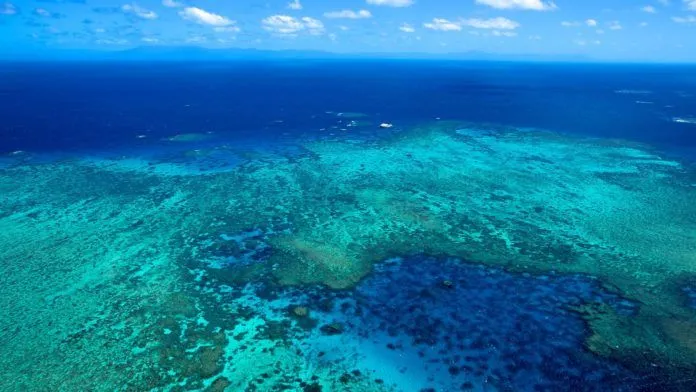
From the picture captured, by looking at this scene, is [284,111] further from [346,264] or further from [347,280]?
[347,280]

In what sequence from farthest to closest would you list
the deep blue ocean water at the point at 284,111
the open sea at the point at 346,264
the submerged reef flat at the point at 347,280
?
the deep blue ocean water at the point at 284,111 < the open sea at the point at 346,264 < the submerged reef flat at the point at 347,280

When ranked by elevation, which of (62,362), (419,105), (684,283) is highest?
(419,105)

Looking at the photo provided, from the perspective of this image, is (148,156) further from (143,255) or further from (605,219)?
(605,219)

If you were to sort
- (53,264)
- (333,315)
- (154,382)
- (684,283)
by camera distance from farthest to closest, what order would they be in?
(53,264) → (684,283) → (333,315) → (154,382)

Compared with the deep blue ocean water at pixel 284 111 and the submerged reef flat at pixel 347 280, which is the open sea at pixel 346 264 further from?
the deep blue ocean water at pixel 284 111

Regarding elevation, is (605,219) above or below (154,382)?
above

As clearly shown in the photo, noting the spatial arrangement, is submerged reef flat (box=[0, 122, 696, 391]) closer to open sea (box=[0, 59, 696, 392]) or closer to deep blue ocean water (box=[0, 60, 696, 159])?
open sea (box=[0, 59, 696, 392])

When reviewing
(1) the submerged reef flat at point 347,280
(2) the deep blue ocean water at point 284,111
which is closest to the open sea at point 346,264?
(1) the submerged reef flat at point 347,280

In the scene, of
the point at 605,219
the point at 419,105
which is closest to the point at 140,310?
the point at 605,219
